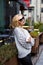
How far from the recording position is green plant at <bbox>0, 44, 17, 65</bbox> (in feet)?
18.2

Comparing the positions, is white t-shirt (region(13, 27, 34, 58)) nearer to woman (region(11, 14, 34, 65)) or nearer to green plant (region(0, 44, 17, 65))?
woman (region(11, 14, 34, 65))

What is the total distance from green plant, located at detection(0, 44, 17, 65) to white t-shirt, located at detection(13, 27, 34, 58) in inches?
12.3

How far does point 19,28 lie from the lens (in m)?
5.70

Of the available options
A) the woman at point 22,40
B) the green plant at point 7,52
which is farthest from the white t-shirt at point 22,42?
the green plant at point 7,52

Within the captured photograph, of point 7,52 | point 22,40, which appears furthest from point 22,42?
point 7,52

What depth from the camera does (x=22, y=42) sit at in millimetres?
5707

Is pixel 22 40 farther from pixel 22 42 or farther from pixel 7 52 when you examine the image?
pixel 7 52

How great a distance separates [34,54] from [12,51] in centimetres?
588

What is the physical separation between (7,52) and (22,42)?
542mm

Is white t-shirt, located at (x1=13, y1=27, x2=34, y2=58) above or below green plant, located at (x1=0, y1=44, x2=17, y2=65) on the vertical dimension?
above

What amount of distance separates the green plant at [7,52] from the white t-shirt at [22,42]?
312 mm

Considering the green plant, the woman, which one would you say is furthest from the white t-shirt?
the green plant

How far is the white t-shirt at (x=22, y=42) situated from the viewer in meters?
5.67

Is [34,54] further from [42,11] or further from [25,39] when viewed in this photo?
[42,11]
